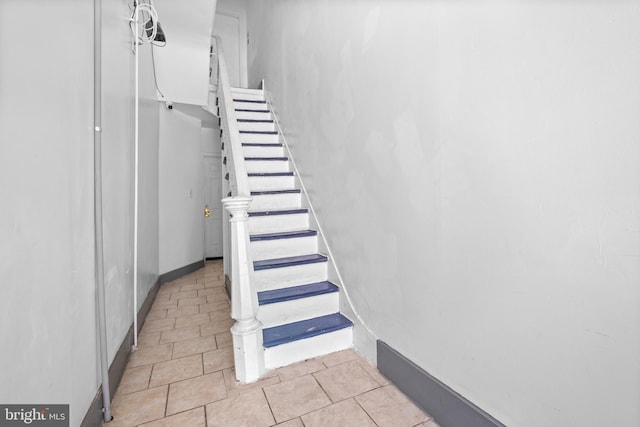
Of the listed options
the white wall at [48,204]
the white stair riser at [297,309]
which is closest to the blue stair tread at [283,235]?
the white stair riser at [297,309]

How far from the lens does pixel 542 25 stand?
94 centimetres

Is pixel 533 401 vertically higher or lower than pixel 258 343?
higher

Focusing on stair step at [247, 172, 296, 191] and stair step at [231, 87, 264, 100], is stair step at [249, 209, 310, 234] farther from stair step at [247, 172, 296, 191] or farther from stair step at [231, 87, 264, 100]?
stair step at [231, 87, 264, 100]

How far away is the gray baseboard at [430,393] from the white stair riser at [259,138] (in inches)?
113

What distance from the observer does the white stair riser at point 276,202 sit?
295cm

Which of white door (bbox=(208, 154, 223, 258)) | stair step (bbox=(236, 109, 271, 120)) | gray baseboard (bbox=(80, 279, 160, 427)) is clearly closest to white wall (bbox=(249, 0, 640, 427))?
gray baseboard (bbox=(80, 279, 160, 427))

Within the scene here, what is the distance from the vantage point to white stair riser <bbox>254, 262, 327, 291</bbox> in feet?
7.49

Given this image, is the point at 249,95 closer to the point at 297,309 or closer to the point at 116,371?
the point at 297,309

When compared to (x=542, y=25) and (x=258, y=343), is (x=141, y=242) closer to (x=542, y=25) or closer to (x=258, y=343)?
(x=258, y=343)

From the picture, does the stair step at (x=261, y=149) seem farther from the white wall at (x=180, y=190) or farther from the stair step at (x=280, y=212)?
the white wall at (x=180, y=190)

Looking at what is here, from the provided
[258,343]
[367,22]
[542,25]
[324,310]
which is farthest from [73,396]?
[367,22]

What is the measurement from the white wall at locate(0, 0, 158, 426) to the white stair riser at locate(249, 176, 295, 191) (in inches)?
61.7

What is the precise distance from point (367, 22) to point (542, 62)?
122cm

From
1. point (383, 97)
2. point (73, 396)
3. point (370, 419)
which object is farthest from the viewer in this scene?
point (383, 97)
